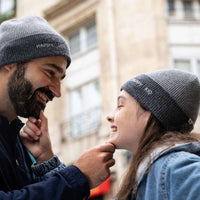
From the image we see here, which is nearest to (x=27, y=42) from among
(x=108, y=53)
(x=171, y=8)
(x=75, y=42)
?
(x=108, y=53)

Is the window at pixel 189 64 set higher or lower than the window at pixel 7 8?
lower

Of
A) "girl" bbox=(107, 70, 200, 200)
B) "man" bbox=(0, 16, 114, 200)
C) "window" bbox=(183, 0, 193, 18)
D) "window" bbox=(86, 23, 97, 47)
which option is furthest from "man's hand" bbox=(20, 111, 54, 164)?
"window" bbox=(183, 0, 193, 18)

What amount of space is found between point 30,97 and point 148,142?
35.1 inches

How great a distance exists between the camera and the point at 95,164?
2354 mm

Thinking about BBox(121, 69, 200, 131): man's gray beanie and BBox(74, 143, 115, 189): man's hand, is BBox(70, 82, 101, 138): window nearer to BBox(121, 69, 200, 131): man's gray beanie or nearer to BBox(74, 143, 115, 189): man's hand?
BBox(121, 69, 200, 131): man's gray beanie

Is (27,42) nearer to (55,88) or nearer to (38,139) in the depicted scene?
(55,88)

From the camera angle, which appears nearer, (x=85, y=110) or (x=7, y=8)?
(x=85, y=110)

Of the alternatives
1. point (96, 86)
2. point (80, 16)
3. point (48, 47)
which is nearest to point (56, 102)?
point (96, 86)

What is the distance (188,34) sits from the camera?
43.8 feet

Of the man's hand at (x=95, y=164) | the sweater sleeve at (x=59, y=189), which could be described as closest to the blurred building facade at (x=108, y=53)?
the man's hand at (x=95, y=164)

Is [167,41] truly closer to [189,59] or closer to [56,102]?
[189,59]

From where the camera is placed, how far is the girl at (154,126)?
234cm

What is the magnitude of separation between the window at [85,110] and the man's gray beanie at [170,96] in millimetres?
9857

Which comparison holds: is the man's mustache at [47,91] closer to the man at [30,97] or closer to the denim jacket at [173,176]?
the man at [30,97]
